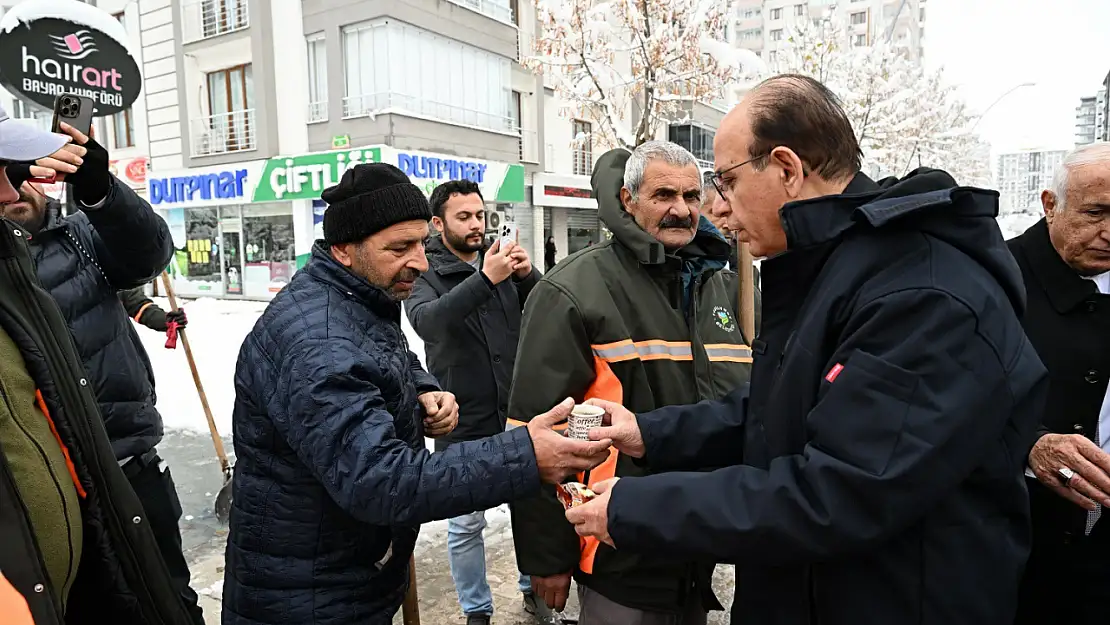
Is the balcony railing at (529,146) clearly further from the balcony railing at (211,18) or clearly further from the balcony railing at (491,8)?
the balcony railing at (211,18)

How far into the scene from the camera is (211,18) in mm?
18922

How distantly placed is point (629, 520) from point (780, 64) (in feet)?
66.5

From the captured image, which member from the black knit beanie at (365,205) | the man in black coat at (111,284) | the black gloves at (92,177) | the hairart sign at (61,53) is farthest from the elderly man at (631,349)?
the hairart sign at (61,53)

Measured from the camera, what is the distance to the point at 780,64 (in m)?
19.4

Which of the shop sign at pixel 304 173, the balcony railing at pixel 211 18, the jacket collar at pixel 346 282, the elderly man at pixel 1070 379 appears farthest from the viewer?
the balcony railing at pixel 211 18

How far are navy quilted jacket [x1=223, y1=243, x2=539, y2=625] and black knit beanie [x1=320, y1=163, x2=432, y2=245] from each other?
99 mm

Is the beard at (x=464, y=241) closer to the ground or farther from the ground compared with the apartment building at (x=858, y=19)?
closer to the ground

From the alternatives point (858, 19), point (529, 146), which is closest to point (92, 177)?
point (529, 146)

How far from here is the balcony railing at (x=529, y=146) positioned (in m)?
21.2

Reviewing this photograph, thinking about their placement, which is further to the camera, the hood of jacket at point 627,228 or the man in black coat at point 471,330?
the man in black coat at point 471,330

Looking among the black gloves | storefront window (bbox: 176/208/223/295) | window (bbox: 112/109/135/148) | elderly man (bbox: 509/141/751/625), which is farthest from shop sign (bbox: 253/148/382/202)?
elderly man (bbox: 509/141/751/625)

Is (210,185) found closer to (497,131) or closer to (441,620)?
(497,131)

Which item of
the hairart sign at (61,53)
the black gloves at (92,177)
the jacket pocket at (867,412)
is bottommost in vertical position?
the jacket pocket at (867,412)

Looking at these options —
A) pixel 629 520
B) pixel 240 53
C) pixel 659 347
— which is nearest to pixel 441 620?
pixel 659 347
